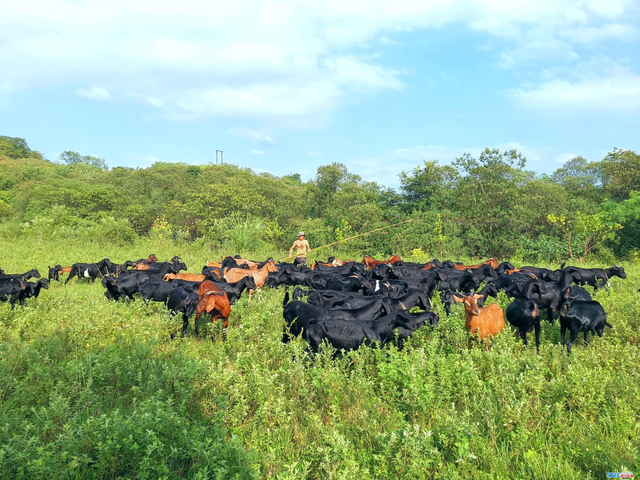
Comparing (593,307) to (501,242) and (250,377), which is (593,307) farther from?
(501,242)

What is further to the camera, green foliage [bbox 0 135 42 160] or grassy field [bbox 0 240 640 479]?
green foliage [bbox 0 135 42 160]

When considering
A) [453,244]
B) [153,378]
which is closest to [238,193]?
[453,244]

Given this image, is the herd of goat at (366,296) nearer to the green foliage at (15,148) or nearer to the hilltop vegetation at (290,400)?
the hilltop vegetation at (290,400)

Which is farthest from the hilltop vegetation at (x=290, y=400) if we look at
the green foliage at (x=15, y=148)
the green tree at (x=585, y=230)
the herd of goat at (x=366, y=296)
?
the green foliage at (x=15, y=148)

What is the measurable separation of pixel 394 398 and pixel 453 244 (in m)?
15.9

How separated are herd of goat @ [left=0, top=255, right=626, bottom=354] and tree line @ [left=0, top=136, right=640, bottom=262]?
766cm

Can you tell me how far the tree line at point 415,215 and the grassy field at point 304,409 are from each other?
42.8ft

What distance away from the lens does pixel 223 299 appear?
750 centimetres

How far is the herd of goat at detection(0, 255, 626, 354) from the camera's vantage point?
647cm

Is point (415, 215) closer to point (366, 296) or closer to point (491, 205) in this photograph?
point (491, 205)

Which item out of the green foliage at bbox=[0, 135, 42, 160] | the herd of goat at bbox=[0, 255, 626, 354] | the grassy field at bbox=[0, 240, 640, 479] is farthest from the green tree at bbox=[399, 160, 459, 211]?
the green foliage at bbox=[0, 135, 42, 160]

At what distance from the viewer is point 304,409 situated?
16.1 feet

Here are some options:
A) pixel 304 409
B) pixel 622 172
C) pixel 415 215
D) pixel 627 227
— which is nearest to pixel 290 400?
pixel 304 409

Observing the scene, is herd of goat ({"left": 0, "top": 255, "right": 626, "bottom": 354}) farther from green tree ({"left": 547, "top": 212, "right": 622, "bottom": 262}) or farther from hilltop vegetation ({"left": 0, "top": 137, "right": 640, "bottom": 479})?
green tree ({"left": 547, "top": 212, "right": 622, "bottom": 262})
